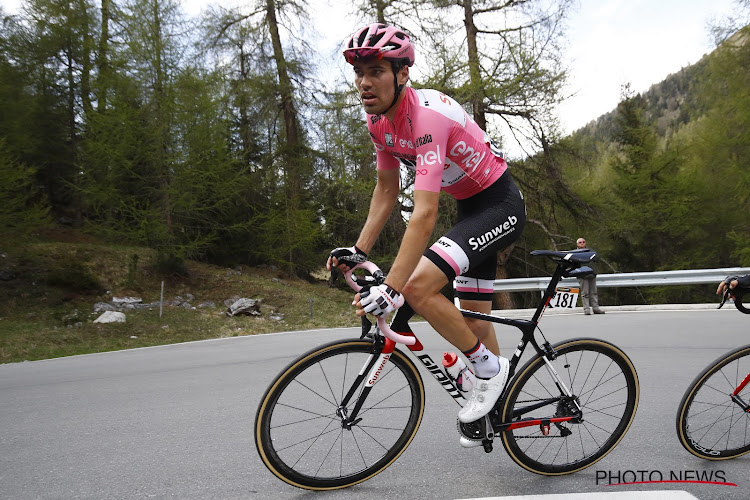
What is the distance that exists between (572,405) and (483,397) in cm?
64

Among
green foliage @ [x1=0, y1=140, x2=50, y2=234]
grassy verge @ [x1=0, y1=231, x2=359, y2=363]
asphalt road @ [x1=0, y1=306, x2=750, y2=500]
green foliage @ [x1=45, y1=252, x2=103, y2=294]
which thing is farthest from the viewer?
green foliage @ [x1=45, y1=252, x2=103, y2=294]

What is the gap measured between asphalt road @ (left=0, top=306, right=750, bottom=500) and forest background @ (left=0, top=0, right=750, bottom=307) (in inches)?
402

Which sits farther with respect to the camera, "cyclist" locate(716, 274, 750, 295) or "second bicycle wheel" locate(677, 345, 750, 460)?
"second bicycle wheel" locate(677, 345, 750, 460)

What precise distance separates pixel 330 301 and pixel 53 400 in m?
11.7

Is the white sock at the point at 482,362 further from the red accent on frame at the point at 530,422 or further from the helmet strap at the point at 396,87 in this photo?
the helmet strap at the point at 396,87

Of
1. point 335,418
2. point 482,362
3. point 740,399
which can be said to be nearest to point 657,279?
point 740,399

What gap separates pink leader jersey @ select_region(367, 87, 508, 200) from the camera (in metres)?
2.44

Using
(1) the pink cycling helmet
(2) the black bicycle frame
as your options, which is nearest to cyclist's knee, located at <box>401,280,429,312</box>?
(2) the black bicycle frame

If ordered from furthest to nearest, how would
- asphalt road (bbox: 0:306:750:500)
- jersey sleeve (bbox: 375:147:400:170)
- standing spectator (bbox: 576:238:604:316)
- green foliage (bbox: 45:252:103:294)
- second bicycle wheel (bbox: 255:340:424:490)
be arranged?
1. green foliage (bbox: 45:252:103:294)
2. standing spectator (bbox: 576:238:604:316)
3. jersey sleeve (bbox: 375:147:400:170)
4. asphalt road (bbox: 0:306:750:500)
5. second bicycle wheel (bbox: 255:340:424:490)

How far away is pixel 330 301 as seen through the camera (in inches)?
651

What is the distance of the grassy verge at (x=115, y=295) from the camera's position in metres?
11.3

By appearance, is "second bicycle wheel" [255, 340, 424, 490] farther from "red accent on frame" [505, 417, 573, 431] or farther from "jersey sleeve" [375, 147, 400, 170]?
"jersey sleeve" [375, 147, 400, 170]

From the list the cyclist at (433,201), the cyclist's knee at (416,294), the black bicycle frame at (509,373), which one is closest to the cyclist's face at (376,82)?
the cyclist at (433,201)

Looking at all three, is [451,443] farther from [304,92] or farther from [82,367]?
[304,92]
